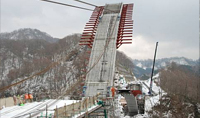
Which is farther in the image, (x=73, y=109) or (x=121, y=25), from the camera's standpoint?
(x=121, y=25)

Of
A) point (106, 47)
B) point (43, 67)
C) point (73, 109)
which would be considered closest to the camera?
point (73, 109)

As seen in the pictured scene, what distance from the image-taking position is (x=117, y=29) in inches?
998

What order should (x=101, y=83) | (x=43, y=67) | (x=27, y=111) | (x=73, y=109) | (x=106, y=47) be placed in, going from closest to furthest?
(x=73, y=109)
(x=27, y=111)
(x=101, y=83)
(x=106, y=47)
(x=43, y=67)

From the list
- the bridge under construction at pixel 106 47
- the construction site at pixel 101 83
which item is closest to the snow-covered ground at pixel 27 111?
the construction site at pixel 101 83

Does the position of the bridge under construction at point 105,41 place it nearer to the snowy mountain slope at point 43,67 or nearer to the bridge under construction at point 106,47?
the bridge under construction at point 106,47

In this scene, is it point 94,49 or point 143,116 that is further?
point 143,116

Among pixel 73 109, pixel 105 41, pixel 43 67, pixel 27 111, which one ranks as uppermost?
pixel 105 41

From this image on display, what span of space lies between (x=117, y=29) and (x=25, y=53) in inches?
3578

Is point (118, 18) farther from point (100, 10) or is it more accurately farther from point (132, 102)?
point (132, 102)

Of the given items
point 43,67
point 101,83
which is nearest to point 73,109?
point 101,83

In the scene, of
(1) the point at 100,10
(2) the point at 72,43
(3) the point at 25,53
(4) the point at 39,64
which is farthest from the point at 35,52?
(1) the point at 100,10

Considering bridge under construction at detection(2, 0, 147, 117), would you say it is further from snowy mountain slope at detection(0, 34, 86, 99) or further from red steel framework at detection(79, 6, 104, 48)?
snowy mountain slope at detection(0, 34, 86, 99)

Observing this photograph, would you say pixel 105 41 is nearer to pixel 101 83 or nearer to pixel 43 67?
pixel 101 83

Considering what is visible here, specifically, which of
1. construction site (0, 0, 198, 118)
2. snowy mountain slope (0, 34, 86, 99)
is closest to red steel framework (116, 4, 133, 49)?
construction site (0, 0, 198, 118)
